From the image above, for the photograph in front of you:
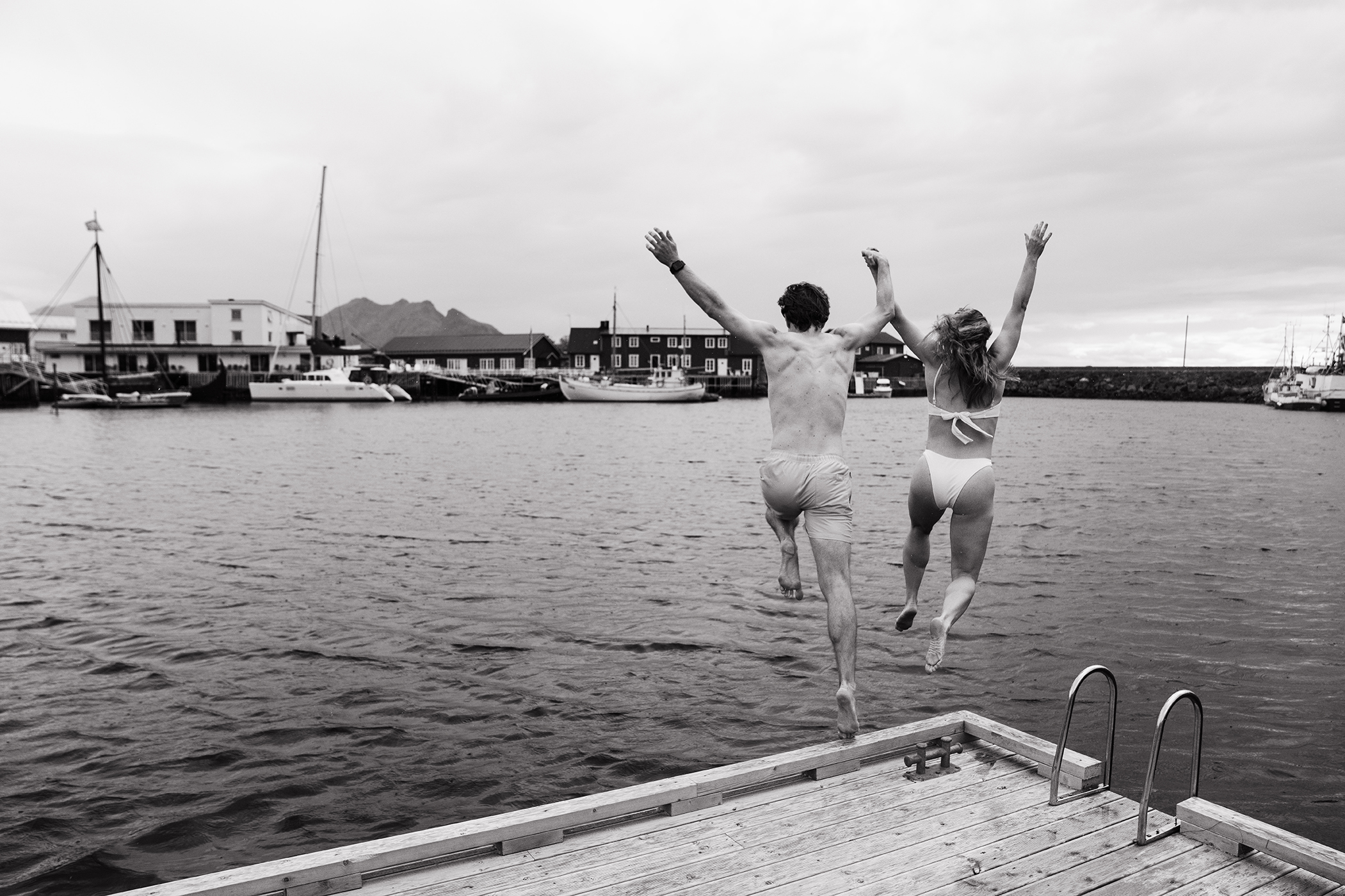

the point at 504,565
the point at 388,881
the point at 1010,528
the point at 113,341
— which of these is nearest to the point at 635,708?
the point at 388,881

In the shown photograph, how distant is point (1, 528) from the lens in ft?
76.6

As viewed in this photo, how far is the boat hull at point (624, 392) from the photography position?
114312mm

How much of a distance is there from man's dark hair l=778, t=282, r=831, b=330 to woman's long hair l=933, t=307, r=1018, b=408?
0.82 meters

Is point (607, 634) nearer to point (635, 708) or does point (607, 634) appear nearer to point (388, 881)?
point (635, 708)

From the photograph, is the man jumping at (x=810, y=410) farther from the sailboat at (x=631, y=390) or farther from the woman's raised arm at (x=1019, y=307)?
the sailboat at (x=631, y=390)

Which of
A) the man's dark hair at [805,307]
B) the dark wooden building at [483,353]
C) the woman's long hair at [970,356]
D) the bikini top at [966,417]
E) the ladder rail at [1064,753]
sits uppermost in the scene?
the dark wooden building at [483,353]

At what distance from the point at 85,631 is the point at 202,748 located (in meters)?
5.83

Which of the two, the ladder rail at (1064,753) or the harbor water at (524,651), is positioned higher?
the ladder rail at (1064,753)

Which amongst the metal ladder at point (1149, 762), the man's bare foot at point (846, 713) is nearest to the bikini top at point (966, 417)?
the metal ladder at point (1149, 762)

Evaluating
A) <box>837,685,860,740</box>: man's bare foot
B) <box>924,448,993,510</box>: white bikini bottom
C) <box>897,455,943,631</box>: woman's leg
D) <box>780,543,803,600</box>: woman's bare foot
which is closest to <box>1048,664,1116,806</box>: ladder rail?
<box>897,455,943,631</box>: woman's leg

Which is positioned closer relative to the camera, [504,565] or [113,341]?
[504,565]

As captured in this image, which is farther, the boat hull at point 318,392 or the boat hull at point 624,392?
the boat hull at point 624,392

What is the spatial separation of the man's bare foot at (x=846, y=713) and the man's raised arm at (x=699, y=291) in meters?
2.44

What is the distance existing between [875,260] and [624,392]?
110 m
